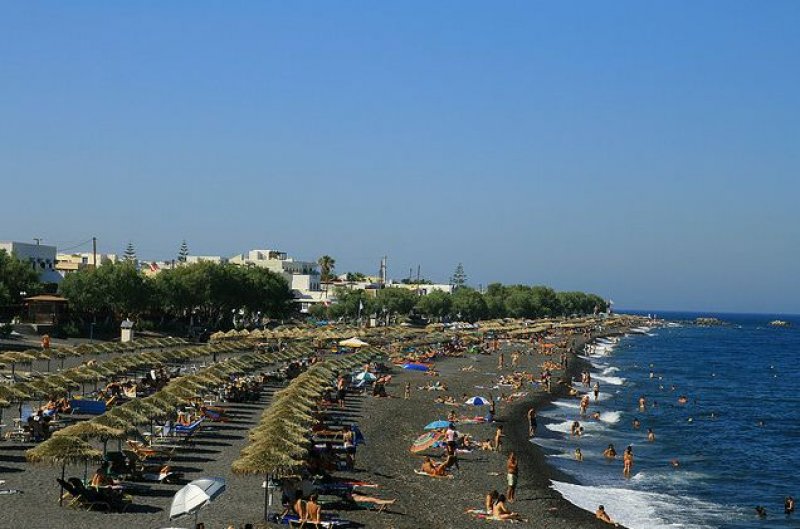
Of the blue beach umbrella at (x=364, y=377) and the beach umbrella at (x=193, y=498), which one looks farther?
the blue beach umbrella at (x=364, y=377)

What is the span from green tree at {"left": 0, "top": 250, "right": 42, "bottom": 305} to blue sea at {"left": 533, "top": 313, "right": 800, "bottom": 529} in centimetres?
4419

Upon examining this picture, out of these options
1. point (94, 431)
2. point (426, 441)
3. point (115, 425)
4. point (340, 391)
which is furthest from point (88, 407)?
point (340, 391)

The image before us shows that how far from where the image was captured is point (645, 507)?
92.1 ft

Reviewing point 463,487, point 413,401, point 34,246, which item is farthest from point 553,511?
point 34,246

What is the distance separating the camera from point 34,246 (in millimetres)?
97125

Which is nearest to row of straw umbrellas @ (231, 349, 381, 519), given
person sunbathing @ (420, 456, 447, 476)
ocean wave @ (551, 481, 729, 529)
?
person sunbathing @ (420, 456, 447, 476)

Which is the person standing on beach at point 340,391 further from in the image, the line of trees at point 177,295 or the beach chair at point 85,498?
the line of trees at point 177,295

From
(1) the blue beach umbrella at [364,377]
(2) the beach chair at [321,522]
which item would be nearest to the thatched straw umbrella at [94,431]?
(2) the beach chair at [321,522]

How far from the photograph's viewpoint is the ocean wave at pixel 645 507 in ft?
86.0

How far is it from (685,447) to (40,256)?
251ft

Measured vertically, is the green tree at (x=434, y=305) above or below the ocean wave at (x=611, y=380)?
above

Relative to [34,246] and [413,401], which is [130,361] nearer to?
[413,401]

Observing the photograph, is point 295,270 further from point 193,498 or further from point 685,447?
point 193,498

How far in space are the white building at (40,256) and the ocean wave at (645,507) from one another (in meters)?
72.3
